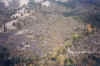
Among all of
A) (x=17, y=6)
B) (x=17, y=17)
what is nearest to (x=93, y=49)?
(x=17, y=17)

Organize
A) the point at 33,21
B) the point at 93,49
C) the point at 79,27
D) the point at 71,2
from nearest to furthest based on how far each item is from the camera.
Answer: the point at 93,49 → the point at 79,27 → the point at 33,21 → the point at 71,2

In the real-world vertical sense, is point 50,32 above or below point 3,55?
above

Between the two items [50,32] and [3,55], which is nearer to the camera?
[3,55]

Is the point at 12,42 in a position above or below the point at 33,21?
below

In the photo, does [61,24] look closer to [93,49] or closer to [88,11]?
[93,49]

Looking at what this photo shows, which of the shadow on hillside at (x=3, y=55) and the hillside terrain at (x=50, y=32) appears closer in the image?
the shadow on hillside at (x=3, y=55)

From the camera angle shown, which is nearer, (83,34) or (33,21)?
(83,34)

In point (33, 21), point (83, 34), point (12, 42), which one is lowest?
point (12, 42)

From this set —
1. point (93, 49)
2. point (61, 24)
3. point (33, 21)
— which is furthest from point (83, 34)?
point (33, 21)

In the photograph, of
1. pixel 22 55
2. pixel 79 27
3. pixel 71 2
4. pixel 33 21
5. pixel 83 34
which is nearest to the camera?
pixel 22 55

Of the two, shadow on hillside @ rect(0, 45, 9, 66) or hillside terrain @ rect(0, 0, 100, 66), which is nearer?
shadow on hillside @ rect(0, 45, 9, 66)
